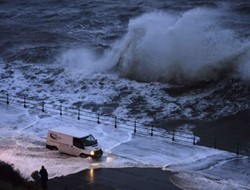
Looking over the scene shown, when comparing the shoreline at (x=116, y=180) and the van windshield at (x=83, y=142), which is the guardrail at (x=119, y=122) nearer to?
the van windshield at (x=83, y=142)

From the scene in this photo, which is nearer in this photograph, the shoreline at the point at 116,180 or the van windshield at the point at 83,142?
the shoreline at the point at 116,180

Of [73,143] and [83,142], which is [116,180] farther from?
[73,143]

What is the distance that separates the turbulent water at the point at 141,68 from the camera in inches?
1375

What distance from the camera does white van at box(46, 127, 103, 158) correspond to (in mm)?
24922

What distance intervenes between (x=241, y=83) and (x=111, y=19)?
110 feet

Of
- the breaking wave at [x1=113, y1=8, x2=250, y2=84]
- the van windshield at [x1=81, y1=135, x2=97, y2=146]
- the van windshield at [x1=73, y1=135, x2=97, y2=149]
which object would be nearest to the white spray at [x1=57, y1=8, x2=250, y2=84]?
the breaking wave at [x1=113, y1=8, x2=250, y2=84]

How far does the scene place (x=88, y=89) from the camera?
38531mm

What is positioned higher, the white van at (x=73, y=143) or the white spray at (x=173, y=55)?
the white spray at (x=173, y=55)

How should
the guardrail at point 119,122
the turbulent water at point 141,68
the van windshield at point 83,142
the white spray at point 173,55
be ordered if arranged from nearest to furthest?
the van windshield at point 83,142, the guardrail at point 119,122, the turbulent water at point 141,68, the white spray at point 173,55

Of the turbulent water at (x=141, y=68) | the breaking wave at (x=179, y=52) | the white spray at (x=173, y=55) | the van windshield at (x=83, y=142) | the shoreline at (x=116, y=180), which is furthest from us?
the white spray at (x=173, y=55)

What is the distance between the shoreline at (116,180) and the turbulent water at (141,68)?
366 inches

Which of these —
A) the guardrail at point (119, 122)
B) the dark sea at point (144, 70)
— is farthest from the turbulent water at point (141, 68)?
the guardrail at point (119, 122)

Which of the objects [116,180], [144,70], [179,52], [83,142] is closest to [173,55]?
[179,52]

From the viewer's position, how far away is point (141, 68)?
4241 cm
